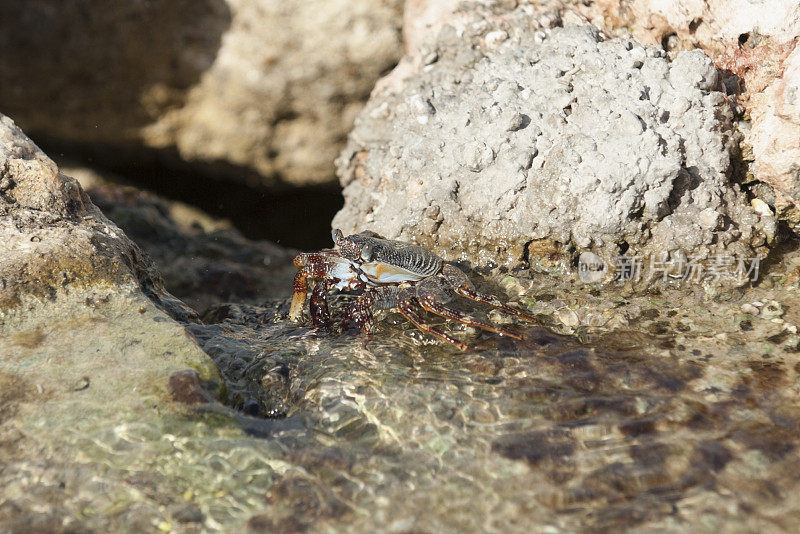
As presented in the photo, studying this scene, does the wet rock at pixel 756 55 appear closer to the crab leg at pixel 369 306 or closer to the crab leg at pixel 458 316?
the crab leg at pixel 458 316

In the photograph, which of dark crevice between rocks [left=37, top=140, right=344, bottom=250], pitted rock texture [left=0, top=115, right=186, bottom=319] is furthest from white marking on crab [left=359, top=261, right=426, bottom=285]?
dark crevice between rocks [left=37, top=140, right=344, bottom=250]

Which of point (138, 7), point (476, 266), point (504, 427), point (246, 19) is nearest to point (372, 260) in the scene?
point (476, 266)

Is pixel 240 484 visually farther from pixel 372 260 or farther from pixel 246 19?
pixel 246 19

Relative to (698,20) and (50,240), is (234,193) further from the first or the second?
(698,20)

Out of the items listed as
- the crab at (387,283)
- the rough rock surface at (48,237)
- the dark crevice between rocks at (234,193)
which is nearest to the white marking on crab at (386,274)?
the crab at (387,283)

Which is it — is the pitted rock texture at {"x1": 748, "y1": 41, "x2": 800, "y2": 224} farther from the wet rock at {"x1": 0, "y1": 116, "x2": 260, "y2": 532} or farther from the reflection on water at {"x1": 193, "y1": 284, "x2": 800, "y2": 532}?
the wet rock at {"x1": 0, "y1": 116, "x2": 260, "y2": 532}

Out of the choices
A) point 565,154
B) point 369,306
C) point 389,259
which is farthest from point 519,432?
point 565,154
